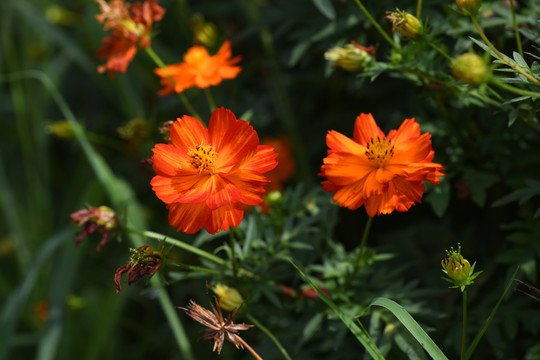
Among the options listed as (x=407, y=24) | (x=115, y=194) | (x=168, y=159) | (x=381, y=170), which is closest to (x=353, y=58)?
(x=407, y=24)

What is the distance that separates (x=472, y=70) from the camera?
58 centimetres

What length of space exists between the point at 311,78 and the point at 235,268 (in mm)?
658

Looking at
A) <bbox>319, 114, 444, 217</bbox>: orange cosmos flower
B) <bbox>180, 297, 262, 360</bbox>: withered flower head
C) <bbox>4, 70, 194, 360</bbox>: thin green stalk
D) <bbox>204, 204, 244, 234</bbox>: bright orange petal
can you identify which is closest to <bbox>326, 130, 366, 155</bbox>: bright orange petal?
<bbox>319, 114, 444, 217</bbox>: orange cosmos flower

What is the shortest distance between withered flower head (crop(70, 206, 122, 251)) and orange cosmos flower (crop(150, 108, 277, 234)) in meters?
0.16

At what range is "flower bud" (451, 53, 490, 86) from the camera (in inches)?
22.7

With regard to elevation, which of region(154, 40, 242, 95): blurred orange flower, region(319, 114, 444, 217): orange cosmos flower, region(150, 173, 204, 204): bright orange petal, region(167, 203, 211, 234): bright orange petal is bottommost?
region(319, 114, 444, 217): orange cosmos flower

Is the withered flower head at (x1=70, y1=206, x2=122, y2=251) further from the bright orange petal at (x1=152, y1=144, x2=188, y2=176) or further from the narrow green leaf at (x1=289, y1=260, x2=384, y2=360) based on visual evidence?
the narrow green leaf at (x1=289, y1=260, x2=384, y2=360)

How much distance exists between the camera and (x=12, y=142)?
1770mm

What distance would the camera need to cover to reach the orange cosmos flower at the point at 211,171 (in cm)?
65

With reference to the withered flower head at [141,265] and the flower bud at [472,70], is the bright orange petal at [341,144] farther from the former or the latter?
the withered flower head at [141,265]

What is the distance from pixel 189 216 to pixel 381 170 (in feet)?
0.84

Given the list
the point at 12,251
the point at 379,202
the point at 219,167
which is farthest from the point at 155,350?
the point at 379,202

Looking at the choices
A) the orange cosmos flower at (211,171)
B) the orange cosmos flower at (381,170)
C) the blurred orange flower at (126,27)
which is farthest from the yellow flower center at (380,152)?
the blurred orange flower at (126,27)

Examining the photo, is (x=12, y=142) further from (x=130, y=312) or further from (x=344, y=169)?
(x=344, y=169)
